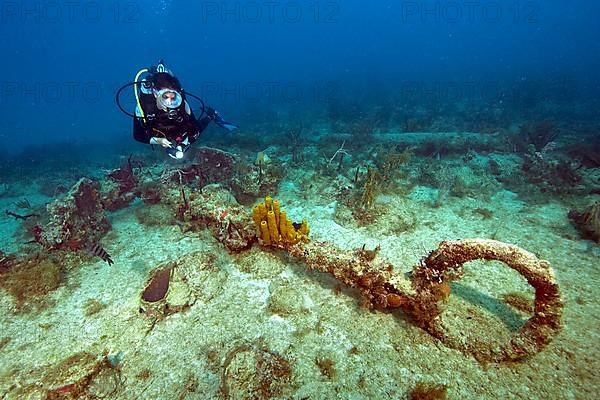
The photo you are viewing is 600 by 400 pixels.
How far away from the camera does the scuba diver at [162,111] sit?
524cm

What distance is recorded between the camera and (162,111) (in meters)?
5.30

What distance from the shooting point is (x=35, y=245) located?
6191mm

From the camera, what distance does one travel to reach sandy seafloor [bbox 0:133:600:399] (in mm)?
3225

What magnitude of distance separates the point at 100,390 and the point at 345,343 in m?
2.82

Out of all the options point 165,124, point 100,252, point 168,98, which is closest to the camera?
point 100,252

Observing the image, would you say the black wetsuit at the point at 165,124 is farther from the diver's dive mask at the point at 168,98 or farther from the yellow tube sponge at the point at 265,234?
the yellow tube sponge at the point at 265,234

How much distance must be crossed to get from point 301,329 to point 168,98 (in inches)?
174

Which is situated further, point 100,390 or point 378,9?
point 378,9

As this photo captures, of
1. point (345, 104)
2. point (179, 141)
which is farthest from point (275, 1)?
point (179, 141)

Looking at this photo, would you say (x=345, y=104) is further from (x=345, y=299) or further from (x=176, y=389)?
(x=176, y=389)

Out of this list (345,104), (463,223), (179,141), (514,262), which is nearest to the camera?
(514,262)

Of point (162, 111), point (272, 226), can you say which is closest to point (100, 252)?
point (162, 111)

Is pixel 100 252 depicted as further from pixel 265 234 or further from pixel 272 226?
pixel 272 226

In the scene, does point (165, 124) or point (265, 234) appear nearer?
point (265, 234)
